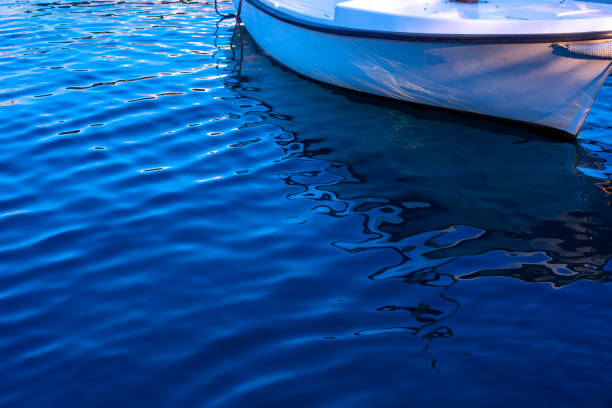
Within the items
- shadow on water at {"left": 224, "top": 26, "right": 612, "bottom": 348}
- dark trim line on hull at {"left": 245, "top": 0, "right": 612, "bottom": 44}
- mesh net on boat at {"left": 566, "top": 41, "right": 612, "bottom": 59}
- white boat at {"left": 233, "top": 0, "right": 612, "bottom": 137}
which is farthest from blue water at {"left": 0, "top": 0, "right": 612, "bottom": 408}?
mesh net on boat at {"left": 566, "top": 41, "right": 612, "bottom": 59}

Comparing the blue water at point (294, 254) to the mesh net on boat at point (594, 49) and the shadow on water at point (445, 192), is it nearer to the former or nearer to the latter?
the shadow on water at point (445, 192)

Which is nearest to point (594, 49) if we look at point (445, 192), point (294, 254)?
point (445, 192)

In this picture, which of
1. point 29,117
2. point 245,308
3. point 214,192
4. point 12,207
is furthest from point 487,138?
point 29,117

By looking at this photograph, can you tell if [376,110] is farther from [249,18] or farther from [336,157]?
[249,18]

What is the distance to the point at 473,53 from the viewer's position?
5.82 meters

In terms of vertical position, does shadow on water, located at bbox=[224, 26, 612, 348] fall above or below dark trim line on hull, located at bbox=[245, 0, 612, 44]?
below

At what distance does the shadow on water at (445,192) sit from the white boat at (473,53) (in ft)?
0.94

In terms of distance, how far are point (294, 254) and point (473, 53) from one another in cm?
298

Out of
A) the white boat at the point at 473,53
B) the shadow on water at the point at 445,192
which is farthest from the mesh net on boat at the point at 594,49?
the shadow on water at the point at 445,192

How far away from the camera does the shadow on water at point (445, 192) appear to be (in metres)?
3.92

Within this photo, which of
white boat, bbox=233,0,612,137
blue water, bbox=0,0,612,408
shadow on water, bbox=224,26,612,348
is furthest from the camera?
white boat, bbox=233,0,612,137

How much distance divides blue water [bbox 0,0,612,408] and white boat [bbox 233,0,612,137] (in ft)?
0.98

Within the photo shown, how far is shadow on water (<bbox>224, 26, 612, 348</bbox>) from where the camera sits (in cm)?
392

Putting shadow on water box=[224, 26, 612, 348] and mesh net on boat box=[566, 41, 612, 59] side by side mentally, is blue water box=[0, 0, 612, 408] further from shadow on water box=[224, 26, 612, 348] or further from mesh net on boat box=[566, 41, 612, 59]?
mesh net on boat box=[566, 41, 612, 59]
